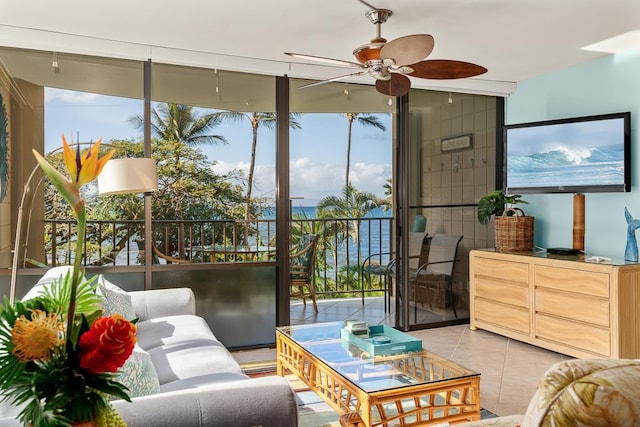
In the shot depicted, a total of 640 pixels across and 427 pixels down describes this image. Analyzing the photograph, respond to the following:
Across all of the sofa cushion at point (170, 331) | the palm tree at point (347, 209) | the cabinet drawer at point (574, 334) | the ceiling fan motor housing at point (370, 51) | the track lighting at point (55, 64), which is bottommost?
the cabinet drawer at point (574, 334)

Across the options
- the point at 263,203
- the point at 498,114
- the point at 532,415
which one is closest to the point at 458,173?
the point at 498,114

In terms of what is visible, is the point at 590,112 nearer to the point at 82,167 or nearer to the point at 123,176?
the point at 123,176

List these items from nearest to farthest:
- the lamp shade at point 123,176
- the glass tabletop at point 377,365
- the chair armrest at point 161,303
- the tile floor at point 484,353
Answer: the glass tabletop at point 377,365, the lamp shade at point 123,176, the tile floor at point 484,353, the chair armrest at point 161,303

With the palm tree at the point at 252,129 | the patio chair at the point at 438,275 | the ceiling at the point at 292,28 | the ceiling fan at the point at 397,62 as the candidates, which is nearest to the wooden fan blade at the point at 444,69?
the ceiling fan at the point at 397,62

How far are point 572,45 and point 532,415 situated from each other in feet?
12.2

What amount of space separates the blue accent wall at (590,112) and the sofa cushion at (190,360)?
3335 millimetres

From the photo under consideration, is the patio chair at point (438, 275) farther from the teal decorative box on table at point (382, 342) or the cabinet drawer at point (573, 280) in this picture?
the teal decorative box on table at point (382, 342)

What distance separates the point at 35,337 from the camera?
3.22 ft

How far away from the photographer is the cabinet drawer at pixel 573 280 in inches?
151

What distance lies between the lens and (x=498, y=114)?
17.8 feet

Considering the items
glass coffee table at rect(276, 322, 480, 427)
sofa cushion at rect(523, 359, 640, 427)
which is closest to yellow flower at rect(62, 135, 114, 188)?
sofa cushion at rect(523, 359, 640, 427)

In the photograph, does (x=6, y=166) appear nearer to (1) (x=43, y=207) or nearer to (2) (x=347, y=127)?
(1) (x=43, y=207)

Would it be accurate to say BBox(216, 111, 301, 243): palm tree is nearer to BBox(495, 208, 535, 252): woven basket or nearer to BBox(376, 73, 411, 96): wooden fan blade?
BBox(376, 73, 411, 96): wooden fan blade

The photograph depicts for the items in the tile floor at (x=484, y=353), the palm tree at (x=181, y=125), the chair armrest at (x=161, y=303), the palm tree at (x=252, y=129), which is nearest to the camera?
the tile floor at (x=484, y=353)
